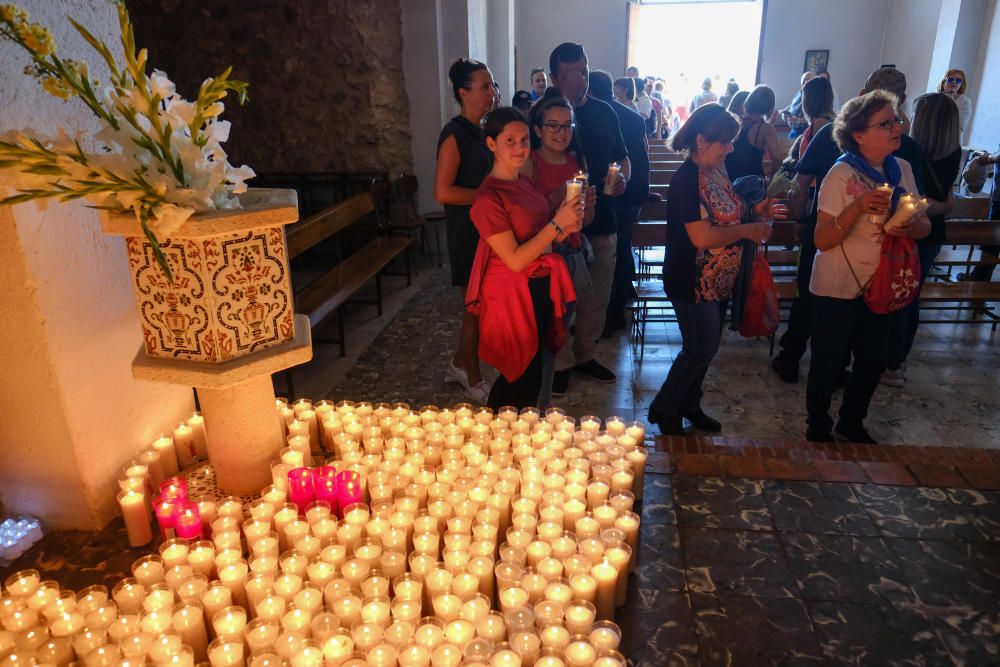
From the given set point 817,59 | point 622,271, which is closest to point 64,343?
point 622,271

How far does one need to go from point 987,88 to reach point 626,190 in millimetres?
7656

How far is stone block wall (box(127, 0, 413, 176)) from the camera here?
6.93 metres

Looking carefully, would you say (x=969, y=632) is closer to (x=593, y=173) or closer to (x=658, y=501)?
(x=658, y=501)

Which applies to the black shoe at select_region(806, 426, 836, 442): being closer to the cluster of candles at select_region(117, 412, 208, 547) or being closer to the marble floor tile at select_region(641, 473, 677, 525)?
the marble floor tile at select_region(641, 473, 677, 525)

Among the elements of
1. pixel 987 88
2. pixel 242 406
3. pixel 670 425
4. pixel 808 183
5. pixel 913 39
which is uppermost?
pixel 913 39

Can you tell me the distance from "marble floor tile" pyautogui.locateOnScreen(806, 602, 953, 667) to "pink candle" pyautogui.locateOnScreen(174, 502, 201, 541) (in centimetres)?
169

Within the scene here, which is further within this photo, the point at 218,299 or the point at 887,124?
the point at 887,124

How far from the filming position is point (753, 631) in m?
1.76

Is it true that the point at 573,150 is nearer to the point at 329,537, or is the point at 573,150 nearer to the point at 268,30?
the point at 329,537

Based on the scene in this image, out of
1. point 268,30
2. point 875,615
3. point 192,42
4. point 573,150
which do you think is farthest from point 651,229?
point 192,42

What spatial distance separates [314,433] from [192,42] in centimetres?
625

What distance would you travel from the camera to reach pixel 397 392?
411 cm

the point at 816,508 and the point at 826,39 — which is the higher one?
the point at 826,39

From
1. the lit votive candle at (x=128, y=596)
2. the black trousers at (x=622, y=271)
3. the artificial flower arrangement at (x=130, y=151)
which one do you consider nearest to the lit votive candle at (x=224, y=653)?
the lit votive candle at (x=128, y=596)
